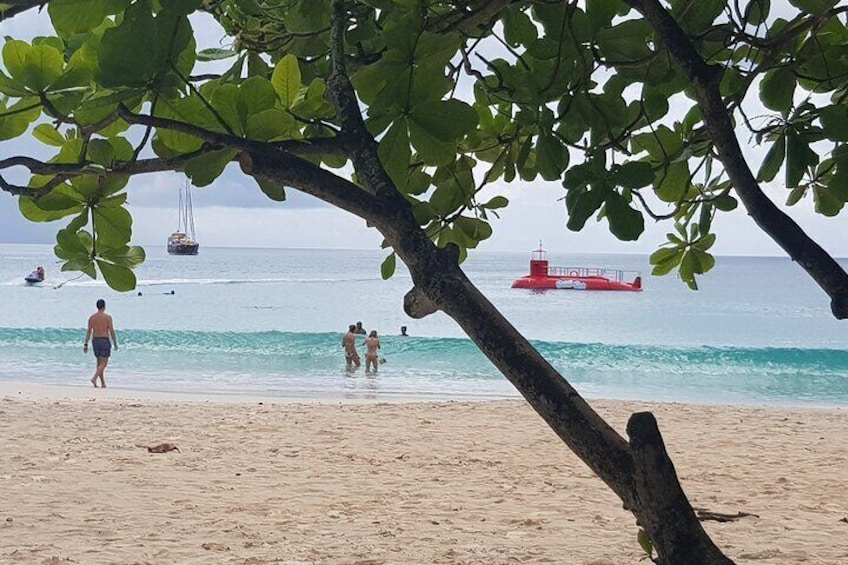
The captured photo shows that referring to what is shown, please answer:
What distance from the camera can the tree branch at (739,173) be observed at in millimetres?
1083

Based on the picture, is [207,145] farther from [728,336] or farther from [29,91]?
[728,336]

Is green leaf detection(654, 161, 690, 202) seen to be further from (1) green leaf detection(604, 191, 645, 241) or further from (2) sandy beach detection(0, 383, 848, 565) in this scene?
(2) sandy beach detection(0, 383, 848, 565)

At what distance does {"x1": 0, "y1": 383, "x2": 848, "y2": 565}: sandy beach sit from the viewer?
185 inches

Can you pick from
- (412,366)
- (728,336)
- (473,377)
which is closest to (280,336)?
(412,366)

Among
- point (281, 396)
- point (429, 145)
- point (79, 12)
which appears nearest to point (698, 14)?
point (429, 145)

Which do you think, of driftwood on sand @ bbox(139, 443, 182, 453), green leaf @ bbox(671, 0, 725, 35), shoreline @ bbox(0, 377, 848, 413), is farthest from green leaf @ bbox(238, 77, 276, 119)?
shoreline @ bbox(0, 377, 848, 413)

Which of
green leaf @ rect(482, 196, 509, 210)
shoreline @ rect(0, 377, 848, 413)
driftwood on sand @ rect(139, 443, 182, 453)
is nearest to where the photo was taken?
green leaf @ rect(482, 196, 509, 210)

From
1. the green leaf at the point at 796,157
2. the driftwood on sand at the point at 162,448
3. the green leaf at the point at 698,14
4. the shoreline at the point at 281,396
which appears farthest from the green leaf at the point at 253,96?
the shoreline at the point at 281,396

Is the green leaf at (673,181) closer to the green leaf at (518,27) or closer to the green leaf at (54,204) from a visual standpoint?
the green leaf at (518,27)

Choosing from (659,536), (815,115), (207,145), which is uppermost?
(815,115)

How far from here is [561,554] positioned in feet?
15.0

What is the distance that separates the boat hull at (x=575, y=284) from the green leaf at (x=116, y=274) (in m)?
50.3

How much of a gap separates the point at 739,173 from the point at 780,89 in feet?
0.97

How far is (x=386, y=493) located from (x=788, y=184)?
5077 millimetres
